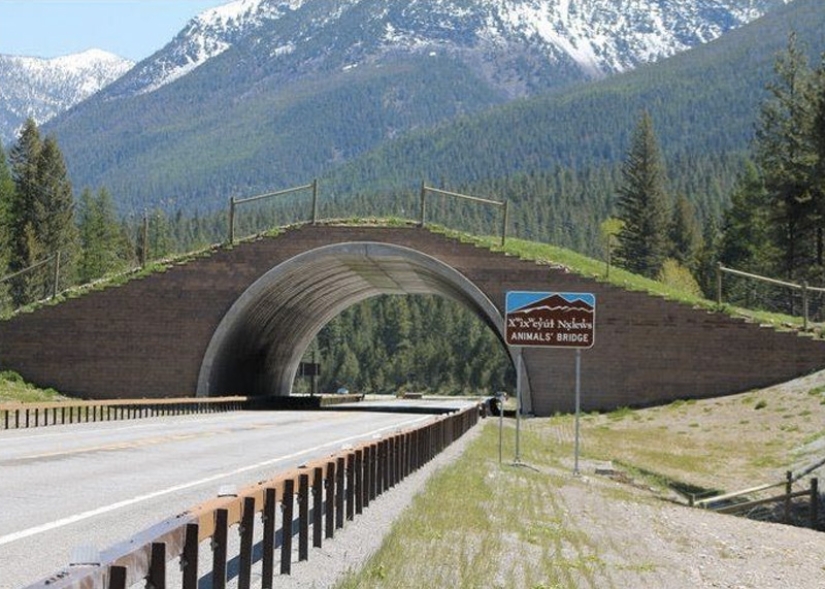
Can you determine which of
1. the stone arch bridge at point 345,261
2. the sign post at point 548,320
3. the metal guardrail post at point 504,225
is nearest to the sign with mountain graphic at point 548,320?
the sign post at point 548,320

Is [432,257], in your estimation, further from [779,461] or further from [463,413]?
[779,461]

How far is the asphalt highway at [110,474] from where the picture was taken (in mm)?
11320

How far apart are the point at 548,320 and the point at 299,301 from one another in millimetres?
34558

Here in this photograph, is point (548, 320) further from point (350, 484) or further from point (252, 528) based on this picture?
point (252, 528)

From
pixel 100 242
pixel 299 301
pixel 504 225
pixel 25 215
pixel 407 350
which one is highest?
pixel 100 242

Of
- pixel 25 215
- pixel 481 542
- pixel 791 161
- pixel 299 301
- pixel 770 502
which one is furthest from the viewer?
pixel 25 215

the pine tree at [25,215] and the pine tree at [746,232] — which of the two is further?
the pine tree at [25,215]

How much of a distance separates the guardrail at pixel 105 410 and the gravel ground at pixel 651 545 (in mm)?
12293

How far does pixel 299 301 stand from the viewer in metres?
59.5

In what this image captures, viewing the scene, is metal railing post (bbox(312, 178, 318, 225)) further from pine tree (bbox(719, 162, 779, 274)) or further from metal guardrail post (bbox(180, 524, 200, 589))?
pine tree (bbox(719, 162, 779, 274))

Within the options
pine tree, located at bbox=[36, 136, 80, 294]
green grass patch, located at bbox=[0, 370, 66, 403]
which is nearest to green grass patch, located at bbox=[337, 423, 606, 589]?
green grass patch, located at bbox=[0, 370, 66, 403]

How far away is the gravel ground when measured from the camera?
12820 millimetres

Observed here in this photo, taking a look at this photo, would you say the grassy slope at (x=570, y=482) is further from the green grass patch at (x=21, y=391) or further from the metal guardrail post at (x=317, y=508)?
the green grass patch at (x=21, y=391)

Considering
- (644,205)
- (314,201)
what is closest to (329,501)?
(314,201)
